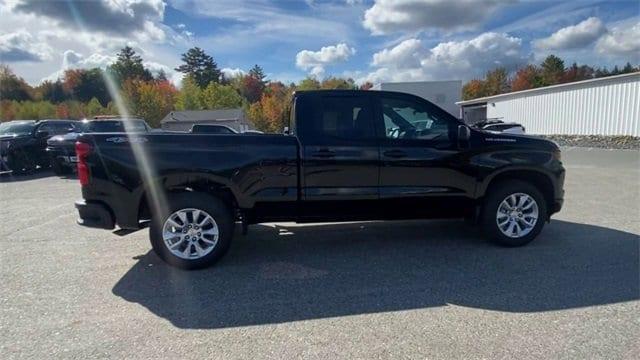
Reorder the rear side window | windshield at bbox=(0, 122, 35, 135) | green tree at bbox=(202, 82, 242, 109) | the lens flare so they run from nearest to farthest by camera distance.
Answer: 1. the lens flare
2. the rear side window
3. windshield at bbox=(0, 122, 35, 135)
4. green tree at bbox=(202, 82, 242, 109)

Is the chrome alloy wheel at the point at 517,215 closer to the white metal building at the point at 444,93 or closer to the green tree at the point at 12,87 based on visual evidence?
the white metal building at the point at 444,93

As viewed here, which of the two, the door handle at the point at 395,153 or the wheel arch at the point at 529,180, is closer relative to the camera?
the door handle at the point at 395,153

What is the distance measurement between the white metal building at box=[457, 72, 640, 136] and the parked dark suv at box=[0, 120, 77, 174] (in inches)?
1085

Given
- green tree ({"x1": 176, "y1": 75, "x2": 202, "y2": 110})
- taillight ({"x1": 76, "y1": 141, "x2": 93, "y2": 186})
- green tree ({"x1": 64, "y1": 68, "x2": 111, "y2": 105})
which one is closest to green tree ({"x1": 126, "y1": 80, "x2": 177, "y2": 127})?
green tree ({"x1": 176, "y1": 75, "x2": 202, "y2": 110})

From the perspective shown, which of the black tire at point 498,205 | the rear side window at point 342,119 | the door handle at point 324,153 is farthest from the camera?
the black tire at point 498,205

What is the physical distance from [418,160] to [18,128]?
1590 centimetres

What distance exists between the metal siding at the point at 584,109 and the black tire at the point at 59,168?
26.3 m

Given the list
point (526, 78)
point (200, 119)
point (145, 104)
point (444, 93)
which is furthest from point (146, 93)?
point (526, 78)

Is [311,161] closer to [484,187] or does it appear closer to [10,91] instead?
[484,187]

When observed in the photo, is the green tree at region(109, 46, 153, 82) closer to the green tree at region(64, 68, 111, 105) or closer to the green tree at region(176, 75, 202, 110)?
the green tree at region(64, 68, 111, 105)

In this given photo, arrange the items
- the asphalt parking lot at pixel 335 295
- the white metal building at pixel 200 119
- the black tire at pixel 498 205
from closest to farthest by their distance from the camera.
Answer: the asphalt parking lot at pixel 335 295 < the black tire at pixel 498 205 < the white metal building at pixel 200 119

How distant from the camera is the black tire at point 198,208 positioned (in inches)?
184

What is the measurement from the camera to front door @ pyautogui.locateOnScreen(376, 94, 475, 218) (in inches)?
200

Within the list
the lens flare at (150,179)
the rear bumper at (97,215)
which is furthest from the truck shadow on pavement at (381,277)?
the lens flare at (150,179)
